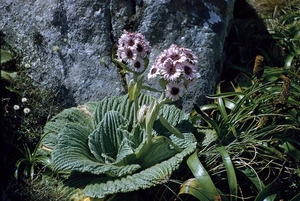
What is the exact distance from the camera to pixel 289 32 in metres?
5.21

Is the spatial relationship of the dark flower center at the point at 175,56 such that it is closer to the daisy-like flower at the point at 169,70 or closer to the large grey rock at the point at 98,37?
the daisy-like flower at the point at 169,70

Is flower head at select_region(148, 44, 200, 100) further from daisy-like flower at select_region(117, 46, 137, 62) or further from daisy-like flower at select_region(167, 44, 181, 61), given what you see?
daisy-like flower at select_region(117, 46, 137, 62)

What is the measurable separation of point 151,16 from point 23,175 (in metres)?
1.70

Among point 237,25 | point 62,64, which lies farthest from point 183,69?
point 237,25

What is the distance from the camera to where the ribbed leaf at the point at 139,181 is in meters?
3.35

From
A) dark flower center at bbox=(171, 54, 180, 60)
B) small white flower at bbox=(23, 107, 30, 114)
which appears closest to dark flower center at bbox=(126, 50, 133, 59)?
dark flower center at bbox=(171, 54, 180, 60)

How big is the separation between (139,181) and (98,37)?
5.16 feet

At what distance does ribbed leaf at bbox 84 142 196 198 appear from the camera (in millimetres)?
3350

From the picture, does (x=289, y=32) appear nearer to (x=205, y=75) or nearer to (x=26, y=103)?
(x=205, y=75)

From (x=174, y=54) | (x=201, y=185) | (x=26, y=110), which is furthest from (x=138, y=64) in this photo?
(x=26, y=110)

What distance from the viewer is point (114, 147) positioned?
147 inches

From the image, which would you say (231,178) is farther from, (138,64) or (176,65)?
(138,64)

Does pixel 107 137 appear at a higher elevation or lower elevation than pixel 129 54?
lower

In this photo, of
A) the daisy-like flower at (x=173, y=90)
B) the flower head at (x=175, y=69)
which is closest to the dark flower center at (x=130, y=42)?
the flower head at (x=175, y=69)
